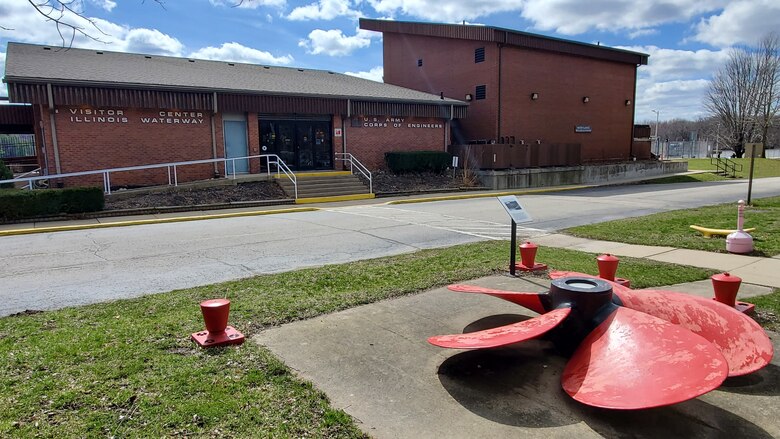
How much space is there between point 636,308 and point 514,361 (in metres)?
1.13

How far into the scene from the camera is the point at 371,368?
4.16 m

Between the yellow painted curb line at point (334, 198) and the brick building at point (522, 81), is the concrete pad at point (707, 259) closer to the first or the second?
the yellow painted curb line at point (334, 198)

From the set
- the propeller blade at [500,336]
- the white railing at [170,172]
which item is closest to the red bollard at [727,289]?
the propeller blade at [500,336]

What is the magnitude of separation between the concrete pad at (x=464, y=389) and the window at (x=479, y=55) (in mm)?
27236

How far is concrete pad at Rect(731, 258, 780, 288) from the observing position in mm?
6941

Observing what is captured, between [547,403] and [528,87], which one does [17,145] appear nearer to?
[528,87]

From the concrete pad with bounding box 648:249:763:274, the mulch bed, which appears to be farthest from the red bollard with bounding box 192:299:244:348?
the mulch bed

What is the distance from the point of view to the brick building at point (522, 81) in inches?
1172

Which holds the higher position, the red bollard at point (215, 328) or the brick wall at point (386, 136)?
the brick wall at point (386, 136)

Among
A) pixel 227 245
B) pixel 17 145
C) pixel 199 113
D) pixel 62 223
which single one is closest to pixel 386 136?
pixel 199 113

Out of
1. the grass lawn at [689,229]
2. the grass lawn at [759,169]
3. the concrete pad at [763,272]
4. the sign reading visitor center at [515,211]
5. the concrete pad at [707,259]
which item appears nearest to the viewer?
the sign reading visitor center at [515,211]

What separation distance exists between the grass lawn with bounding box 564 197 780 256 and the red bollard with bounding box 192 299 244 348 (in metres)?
8.38

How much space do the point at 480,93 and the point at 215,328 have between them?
2810cm

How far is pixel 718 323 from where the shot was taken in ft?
13.0
